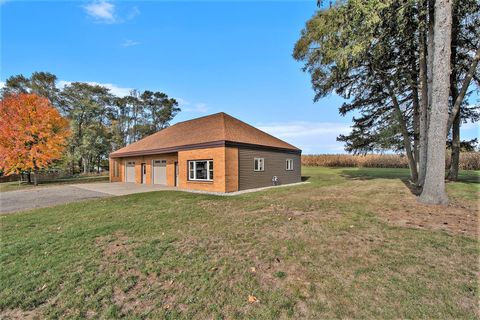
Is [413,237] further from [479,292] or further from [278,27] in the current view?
[278,27]

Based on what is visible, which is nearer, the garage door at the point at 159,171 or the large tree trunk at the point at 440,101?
the large tree trunk at the point at 440,101

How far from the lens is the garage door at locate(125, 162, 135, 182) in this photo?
68.0 feet

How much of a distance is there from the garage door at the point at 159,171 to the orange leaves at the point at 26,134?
377 inches

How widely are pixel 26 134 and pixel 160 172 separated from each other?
483 inches

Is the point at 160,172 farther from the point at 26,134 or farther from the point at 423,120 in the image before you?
the point at 423,120

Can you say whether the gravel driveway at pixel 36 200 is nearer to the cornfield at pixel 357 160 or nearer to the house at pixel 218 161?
the house at pixel 218 161

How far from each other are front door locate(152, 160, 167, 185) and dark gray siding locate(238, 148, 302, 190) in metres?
7.00

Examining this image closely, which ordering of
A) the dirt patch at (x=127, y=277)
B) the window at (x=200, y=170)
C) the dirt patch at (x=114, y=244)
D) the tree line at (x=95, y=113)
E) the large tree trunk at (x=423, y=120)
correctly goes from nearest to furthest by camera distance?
1. the dirt patch at (x=127, y=277)
2. the dirt patch at (x=114, y=244)
3. the large tree trunk at (x=423, y=120)
4. the window at (x=200, y=170)
5. the tree line at (x=95, y=113)

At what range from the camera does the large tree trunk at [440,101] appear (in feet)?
25.2

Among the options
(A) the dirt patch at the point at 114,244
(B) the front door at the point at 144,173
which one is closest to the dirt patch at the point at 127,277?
(A) the dirt patch at the point at 114,244

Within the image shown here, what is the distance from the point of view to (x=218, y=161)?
12.7 m

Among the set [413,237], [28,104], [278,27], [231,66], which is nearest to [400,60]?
[278,27]

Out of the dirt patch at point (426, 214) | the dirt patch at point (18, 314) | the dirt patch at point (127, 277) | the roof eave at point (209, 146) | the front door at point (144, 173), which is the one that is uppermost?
the roof eave at point (209, 146)

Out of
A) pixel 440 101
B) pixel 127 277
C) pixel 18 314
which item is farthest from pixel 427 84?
pixel 18 314
